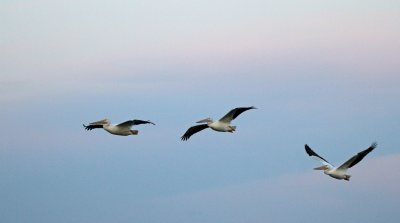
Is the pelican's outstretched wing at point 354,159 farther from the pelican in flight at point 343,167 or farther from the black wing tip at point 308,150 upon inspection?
the black wing tip at point 308,150

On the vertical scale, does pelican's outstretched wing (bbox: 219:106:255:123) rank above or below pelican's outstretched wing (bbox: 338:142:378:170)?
above

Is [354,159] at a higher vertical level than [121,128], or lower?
lower

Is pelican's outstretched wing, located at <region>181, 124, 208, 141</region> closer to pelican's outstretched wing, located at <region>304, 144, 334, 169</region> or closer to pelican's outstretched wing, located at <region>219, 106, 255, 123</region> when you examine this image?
pelican's outstretched wing, located at <region>219, 106, 255, 123</region>

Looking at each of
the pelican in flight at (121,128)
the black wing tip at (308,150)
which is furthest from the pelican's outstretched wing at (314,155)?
the pelican in flight at (121,128)

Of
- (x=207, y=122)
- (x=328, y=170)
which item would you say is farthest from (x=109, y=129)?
(x=328, y=170)

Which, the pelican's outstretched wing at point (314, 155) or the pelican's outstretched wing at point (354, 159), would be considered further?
the pelican's outstretched wing at point (314, 155)

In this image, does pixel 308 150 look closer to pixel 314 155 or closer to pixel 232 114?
pixel 314 155

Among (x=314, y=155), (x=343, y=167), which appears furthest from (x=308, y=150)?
(x=343, y=167)

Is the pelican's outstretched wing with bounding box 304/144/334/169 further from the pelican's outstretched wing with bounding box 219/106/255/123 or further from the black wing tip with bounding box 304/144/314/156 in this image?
the pelican's outstretched wing with bounding box 219/106/255/123

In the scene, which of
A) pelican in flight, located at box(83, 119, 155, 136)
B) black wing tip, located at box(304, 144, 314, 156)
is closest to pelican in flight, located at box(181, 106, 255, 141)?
pelican in flight, located at box(83, 119, 155, 136)

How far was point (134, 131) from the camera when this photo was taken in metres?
31.6

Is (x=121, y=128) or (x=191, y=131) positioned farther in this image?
(x=191, y=131)

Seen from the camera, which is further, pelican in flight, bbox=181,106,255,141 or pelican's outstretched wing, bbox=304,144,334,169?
pelican's outstretched wing, bbox=304,144,334,169

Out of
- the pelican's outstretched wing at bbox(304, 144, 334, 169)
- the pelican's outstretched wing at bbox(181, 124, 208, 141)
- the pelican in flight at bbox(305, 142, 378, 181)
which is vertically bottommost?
the pelican in flight at bbox(305, 142, 378, 181)
